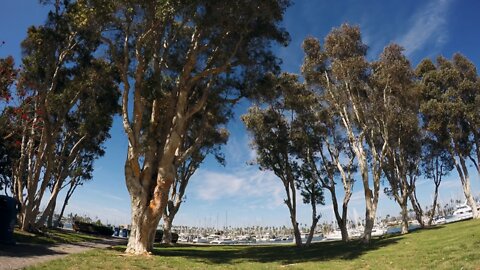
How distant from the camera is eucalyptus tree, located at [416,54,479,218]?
35.6 meters

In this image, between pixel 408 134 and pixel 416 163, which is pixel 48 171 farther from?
pixel 416 163

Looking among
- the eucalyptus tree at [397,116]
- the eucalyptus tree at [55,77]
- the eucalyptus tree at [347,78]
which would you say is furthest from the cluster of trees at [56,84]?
the eucalyptus tree at [397,116]

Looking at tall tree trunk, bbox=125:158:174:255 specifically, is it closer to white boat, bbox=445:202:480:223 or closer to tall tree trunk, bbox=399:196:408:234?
tall tree trunk, bbox=399:196:408:234

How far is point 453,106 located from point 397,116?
5113 millimetres

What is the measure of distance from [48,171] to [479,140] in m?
38.4

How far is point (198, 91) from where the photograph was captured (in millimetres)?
24609

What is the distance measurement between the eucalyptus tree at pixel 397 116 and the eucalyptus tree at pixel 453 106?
1.69 metres

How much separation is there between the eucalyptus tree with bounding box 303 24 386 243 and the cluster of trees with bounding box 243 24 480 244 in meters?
0.08

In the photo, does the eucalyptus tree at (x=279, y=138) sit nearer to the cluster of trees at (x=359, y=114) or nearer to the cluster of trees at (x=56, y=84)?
the cluster of trees at (x=359, y=114)

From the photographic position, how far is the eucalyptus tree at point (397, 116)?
32.7m

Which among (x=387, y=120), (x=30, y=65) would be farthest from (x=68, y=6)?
(x=387, y=120)

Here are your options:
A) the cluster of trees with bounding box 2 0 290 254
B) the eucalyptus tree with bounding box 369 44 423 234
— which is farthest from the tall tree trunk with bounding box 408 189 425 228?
the cluster of trees with bounding box 2 0 290 254

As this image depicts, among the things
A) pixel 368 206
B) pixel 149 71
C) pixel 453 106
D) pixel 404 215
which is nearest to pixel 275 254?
pixel 368 206

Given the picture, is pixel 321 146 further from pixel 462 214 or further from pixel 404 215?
pixel 462 214
